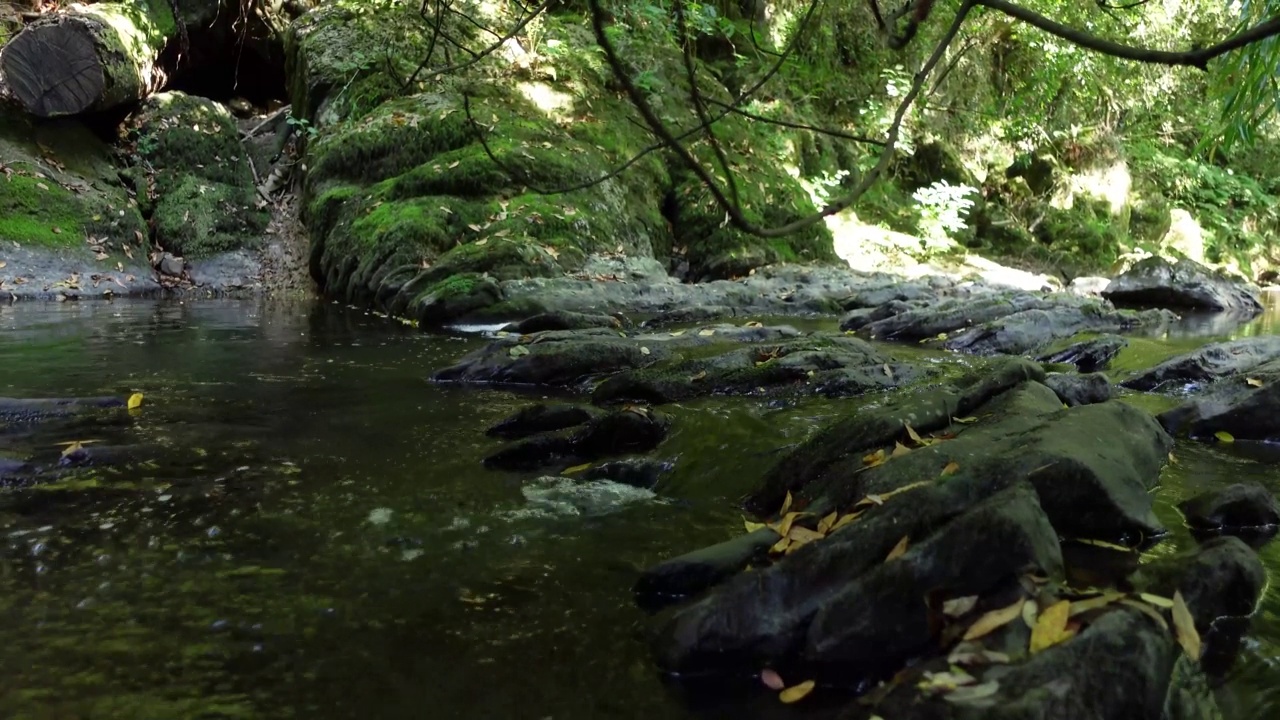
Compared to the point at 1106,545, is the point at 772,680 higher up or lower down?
lower down

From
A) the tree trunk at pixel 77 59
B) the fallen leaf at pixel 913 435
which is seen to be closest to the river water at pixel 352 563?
the fallen leaf at pixel 913 435

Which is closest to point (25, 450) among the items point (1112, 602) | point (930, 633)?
point (930, 633)

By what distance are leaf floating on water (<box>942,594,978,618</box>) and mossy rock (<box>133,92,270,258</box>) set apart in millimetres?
12639

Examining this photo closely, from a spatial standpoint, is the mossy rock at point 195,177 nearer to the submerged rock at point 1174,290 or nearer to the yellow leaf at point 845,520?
the yellow leaf at point 845,520

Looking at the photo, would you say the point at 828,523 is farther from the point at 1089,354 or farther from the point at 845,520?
the point at 1089,354

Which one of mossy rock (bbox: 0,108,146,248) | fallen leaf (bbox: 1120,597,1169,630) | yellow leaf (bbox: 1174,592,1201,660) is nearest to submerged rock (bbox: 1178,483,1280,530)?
yellow leaf (bbox: 1174,592,1201,660)

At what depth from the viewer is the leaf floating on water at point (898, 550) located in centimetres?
225

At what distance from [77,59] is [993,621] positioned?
43.5ft

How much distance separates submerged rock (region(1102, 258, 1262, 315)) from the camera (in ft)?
41.5

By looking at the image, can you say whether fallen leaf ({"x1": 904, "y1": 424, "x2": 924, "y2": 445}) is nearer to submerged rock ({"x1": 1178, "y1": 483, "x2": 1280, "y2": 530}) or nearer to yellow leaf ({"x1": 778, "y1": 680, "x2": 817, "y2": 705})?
submerged rock ({"x1": 1178, "y1": 483, "x2": 1280, "y2": 530})

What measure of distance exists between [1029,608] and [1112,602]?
176 millimetres

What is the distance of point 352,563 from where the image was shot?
2.82 metres

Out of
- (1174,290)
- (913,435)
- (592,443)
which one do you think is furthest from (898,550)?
(1174,290)

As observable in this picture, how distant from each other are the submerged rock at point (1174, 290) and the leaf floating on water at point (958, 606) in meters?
12.6
